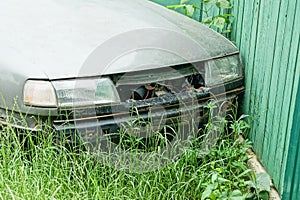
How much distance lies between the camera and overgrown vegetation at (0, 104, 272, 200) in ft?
8.57

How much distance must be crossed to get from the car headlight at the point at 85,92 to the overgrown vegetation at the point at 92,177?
0.26m

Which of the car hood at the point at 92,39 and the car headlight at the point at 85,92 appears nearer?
the car headlight at the point at 85,92

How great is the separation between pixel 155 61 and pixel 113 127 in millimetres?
529

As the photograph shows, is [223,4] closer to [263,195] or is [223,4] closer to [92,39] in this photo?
[92,39]

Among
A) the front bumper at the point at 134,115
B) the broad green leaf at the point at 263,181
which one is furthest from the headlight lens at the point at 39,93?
the broad green leaf at the point at 263,181

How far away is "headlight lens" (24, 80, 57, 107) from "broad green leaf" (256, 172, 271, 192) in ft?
4.39

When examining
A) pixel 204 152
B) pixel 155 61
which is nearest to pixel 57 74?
pixel 155 61

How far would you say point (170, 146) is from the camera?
294 cm

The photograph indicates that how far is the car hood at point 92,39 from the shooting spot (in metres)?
2.75

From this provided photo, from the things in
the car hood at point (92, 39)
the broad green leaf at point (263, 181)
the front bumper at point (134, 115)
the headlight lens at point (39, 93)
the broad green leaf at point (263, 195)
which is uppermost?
the car hood at point (92, 39)

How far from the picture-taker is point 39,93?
2625mm

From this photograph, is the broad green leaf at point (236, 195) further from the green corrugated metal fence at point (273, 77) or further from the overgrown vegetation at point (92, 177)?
the green corrugated metal fence at point (273, 77)

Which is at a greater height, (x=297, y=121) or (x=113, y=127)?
(x=297, y=121)

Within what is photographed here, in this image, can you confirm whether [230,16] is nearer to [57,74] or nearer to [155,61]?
[155,61]
